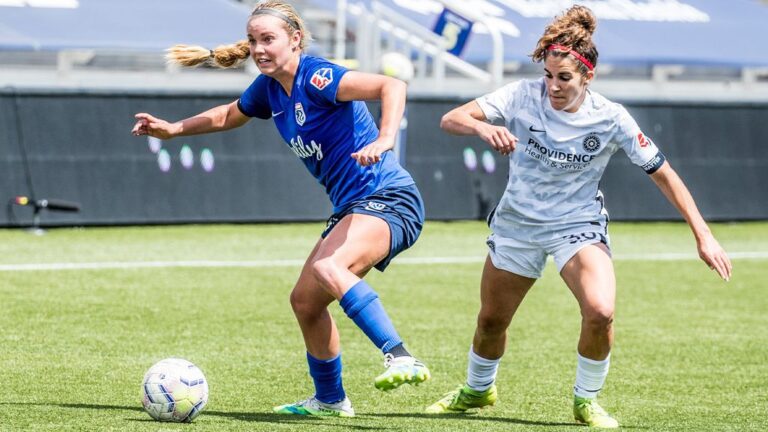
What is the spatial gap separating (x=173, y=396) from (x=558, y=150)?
2.18 metres

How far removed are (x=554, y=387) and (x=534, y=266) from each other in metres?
1.43

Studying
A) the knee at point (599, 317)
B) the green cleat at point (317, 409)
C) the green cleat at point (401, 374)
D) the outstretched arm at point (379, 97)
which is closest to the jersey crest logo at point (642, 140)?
the knee at point (599, 317)

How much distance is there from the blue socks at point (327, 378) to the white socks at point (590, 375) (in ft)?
3.95

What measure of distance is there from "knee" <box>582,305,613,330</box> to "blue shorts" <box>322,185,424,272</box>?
937 mm

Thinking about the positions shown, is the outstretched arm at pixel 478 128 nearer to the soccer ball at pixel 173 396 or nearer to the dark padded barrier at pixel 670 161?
the soccer ball at pixel 173 396

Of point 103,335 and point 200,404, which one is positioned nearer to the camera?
point 200,404

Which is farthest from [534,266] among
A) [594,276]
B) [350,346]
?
[350,346]

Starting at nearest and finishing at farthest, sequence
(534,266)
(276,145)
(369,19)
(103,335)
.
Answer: (534,266) < (103,335) < (276,145) < (369,19)

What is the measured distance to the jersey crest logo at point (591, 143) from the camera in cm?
628

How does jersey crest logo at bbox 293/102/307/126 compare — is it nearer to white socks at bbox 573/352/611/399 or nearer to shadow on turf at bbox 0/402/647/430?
shadow on turf at bbox 0/402/647/430

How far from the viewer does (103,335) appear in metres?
8.77

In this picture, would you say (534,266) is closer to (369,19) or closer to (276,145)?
(276,145)

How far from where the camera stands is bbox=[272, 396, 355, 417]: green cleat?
21.6ft

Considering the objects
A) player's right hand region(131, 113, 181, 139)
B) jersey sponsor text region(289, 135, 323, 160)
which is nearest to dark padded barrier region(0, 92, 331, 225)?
player's right hand region(131, 113, 181, 139)
